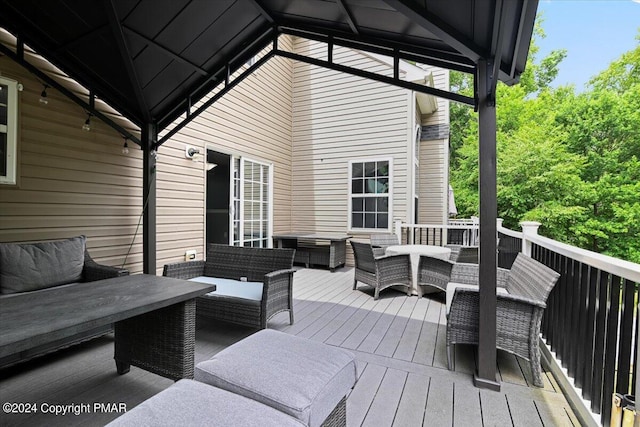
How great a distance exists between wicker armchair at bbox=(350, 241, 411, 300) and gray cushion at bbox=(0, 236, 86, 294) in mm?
3540

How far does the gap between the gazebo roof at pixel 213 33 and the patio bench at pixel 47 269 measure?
1.79 meters

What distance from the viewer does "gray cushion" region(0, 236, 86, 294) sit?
8.50 feet

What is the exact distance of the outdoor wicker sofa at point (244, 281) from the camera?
293 centimetres

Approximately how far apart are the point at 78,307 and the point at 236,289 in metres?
1.70

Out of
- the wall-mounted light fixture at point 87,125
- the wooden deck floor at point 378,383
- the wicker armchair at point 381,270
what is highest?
the wall-mounted light fixture at point 87,125

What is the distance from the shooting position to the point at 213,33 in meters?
3.18

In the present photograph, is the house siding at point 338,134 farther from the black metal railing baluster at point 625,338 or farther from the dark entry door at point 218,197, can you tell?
the black metal railing baluster at point 625,338

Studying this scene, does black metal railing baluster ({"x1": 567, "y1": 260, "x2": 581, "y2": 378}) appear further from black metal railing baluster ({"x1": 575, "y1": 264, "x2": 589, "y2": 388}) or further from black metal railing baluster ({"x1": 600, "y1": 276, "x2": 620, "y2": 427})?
black metal railing baluster ({"x1": 600, "y1": 276, "x2": 620, "y2": 427})

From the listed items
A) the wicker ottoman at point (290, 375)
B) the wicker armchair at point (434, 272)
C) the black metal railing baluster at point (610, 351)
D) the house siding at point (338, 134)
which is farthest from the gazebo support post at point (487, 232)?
the house siding at point (338, 134)

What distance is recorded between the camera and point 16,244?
2768mm

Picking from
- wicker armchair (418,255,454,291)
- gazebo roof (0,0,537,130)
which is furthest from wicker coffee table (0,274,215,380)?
wicker armchair (418,255,454,291)

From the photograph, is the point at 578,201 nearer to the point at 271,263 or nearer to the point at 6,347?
the point at 271,263

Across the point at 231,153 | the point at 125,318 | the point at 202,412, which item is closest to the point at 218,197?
the point at 231,153

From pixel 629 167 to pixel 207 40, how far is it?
14853 mm
